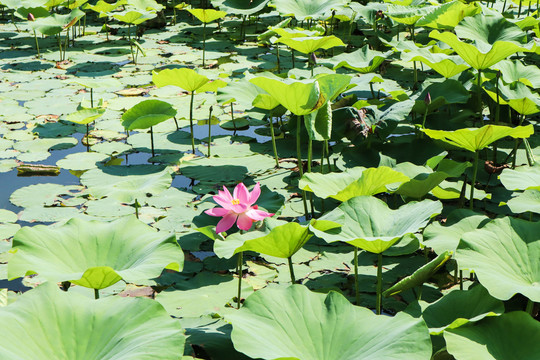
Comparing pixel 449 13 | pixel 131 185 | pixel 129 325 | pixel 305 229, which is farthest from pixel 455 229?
pixel 449 13

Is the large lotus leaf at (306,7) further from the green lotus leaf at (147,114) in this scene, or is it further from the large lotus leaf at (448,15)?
the green lotus leaf at (147,114)

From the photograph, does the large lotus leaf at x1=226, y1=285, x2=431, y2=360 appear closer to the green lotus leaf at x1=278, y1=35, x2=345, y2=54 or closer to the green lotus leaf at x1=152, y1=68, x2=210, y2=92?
the green lotus leaf at x1=152, y1=68, x2=210, y2=92

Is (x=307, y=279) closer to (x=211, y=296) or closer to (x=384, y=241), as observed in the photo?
(x=211, y=296)

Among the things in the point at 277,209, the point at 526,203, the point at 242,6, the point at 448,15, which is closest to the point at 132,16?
the point at 242,6

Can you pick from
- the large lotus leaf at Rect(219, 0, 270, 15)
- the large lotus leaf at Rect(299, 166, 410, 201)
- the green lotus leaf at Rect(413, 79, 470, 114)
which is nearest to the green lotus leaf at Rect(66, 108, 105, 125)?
the large lotus leaf at Rect(299, 166, 410, 201)

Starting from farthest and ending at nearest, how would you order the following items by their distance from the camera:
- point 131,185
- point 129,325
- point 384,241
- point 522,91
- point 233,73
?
1. point 233,73
2. point 522,91
3. point 131,185
4. point 384,241
5. point 129,325

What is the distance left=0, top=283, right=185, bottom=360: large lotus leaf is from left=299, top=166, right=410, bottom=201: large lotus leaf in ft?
3.17

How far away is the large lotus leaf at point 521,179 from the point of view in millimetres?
2162

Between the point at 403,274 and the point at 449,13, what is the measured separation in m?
2.93

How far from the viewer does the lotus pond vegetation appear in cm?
149

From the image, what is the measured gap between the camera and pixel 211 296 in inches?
85.5

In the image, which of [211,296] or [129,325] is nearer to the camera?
[129,325]

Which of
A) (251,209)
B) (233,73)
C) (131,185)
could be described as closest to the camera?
(251,209)

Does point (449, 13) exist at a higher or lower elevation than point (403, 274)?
higher
